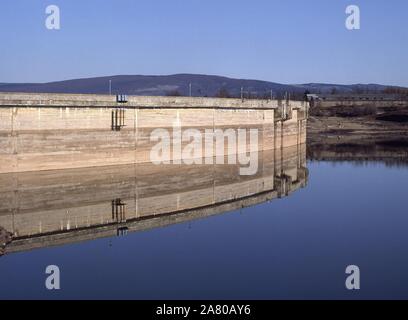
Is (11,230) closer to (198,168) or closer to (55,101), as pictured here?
(55,101)

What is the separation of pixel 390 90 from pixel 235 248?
4715 inches

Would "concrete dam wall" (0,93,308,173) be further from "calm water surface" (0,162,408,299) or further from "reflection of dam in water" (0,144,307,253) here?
"calm water surface" (0,162,408,299)

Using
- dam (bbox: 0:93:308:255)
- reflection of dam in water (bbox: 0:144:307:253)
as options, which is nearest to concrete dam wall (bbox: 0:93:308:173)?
dam (bbox: 0:93:308:255)

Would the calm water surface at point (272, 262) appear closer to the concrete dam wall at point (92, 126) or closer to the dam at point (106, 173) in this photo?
the dam at point (106, 173)

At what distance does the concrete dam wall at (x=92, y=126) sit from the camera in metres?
24.9

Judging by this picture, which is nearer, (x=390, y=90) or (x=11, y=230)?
(x=11, y=230)

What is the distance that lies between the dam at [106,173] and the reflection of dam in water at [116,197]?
0.11 ft

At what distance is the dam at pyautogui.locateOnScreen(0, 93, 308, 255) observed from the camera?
18.0m

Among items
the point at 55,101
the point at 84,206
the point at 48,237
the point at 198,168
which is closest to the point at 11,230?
the point at 48,237

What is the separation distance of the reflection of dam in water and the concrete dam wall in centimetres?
65

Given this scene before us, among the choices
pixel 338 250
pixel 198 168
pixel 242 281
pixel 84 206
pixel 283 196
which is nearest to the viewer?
pixel 242 281

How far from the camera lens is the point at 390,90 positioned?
128 meters

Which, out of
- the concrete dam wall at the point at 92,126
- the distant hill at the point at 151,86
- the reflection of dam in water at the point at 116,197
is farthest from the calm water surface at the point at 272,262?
the distant hill at the point at 151,86

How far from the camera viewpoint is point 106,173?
1067 inches
